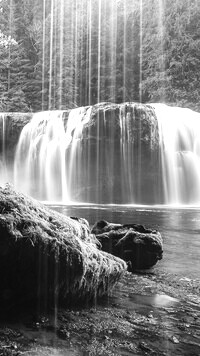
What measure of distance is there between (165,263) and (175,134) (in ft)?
57.2

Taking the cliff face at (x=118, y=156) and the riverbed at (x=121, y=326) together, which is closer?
the riverbed at (x=121, y=326)

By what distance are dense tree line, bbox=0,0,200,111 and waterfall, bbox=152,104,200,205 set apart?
11.7 metres

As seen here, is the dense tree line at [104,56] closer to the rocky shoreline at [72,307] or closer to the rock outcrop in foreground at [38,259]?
the rocky shoreline at [72,307]

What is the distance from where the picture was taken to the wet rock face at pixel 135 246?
480cm

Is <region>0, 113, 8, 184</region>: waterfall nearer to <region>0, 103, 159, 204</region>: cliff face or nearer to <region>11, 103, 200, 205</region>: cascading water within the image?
<region>11, 103, 200, 205</region>: cascading water

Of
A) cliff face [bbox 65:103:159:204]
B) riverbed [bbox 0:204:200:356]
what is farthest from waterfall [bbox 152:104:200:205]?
riverbed [bbox 0:204:200:356]

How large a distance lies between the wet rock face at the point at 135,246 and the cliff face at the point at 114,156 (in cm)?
1631

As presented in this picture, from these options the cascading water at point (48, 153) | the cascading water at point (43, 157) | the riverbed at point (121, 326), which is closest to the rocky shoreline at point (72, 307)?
the riverbed at point (121, 326)

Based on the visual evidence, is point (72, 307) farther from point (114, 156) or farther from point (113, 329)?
point (114, 156)

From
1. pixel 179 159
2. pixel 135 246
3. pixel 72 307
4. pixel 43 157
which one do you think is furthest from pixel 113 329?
pixel 43 157

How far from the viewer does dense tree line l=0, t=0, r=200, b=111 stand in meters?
34.0

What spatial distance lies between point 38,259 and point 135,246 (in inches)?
99.7

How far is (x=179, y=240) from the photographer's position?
279 inches

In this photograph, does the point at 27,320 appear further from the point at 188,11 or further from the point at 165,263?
the point at 188,11
